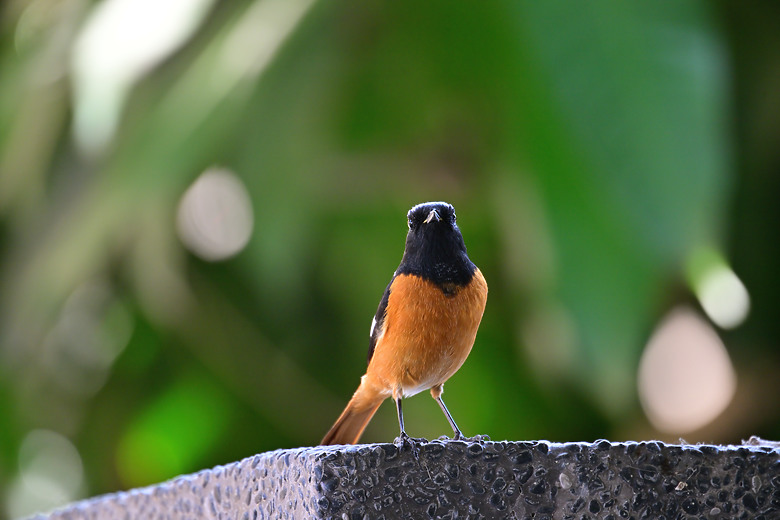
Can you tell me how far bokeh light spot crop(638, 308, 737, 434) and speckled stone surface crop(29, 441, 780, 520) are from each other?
2.14 meters

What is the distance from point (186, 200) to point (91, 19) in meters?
0.79

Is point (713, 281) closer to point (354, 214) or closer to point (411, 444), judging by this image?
point (411, 444)

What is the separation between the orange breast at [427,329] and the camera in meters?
1.61

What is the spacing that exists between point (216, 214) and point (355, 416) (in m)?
2.07

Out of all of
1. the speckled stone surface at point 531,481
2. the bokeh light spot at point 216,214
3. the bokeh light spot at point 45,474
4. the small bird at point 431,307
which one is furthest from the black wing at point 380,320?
the bokeh light spot at point 45,474

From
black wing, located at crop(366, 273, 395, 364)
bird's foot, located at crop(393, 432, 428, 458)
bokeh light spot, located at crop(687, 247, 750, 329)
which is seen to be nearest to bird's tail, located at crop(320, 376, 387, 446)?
black wing, located at crop(366, 273, 395, 364)

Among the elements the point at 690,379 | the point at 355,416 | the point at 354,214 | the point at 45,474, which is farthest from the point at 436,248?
the point at 45,474

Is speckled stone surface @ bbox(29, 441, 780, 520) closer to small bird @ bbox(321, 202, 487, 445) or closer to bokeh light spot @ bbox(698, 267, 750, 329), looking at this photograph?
small bird @ bbox(321, 202, 487, 445)

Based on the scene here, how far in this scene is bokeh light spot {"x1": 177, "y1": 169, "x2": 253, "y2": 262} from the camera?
362cm

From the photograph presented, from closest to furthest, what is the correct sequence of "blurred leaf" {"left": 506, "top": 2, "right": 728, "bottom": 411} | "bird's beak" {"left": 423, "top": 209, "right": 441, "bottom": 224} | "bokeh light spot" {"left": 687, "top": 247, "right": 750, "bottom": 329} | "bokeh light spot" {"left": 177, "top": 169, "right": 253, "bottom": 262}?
"bird's beak" {"left": 423, "top": 209, "right": 441, "bottom": 224} < "bokeh light spot" {"left": 687, "top": 247, "right": 750, "bottom": 329} < "blurred leaf" {"left": 506, "top": 2, "right": 728, "bottom": 411} < "bokeh light spot" {"left": 177, "top": 169, "right": 253, "bottom": 262}

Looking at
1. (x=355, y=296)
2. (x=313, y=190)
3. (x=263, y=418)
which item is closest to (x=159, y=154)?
(x=313, y=190)

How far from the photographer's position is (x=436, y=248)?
1.60 metres

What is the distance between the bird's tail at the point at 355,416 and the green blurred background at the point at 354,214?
81 centimetres

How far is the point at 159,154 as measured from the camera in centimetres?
286
